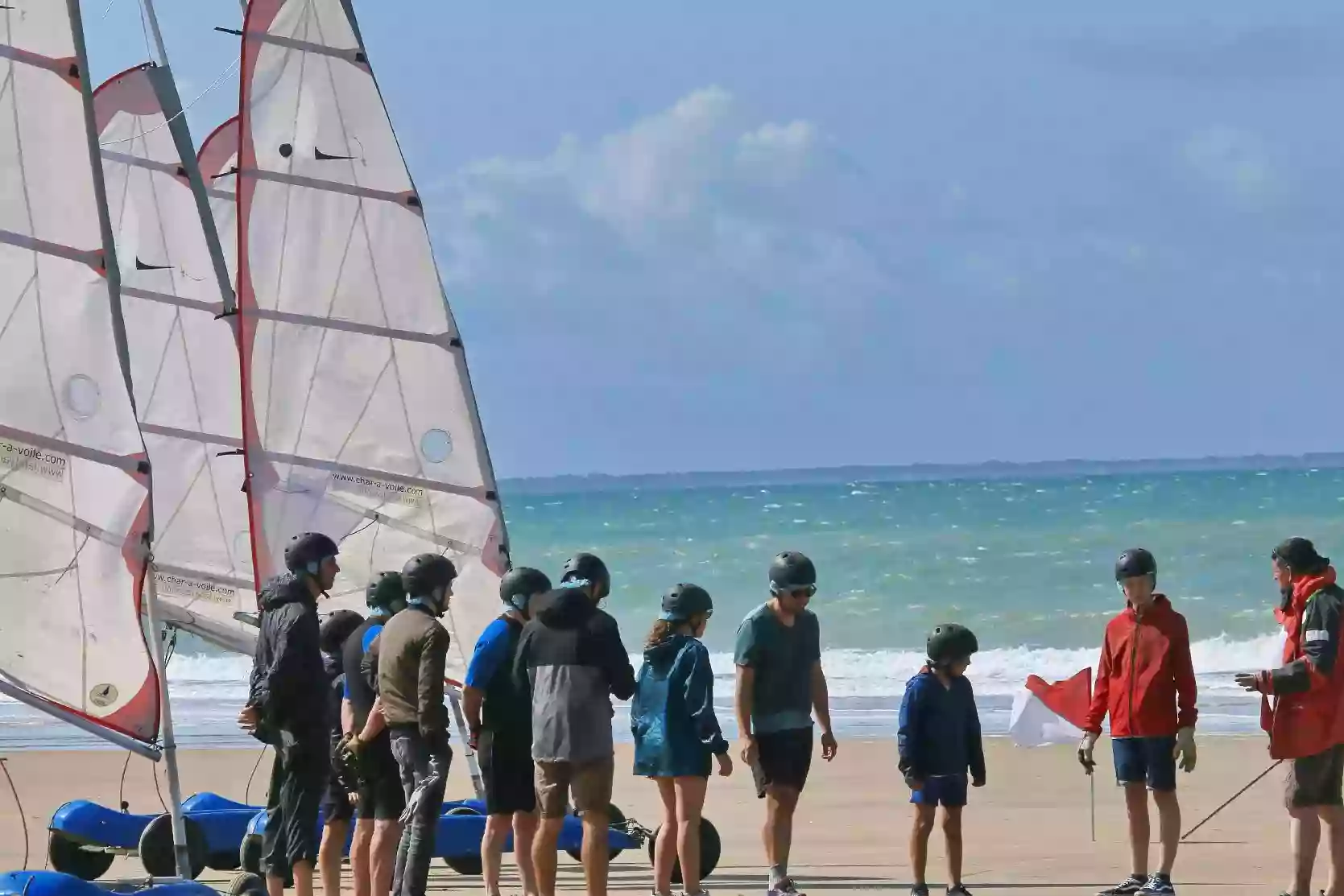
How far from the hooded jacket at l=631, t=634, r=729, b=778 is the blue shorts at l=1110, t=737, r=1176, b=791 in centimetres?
187

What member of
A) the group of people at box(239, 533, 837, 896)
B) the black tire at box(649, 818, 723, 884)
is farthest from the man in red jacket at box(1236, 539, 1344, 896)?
the black tire at box(649, 818, 723, 884)

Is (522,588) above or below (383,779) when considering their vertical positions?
above

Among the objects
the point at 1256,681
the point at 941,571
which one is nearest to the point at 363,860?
the point at 1256,681

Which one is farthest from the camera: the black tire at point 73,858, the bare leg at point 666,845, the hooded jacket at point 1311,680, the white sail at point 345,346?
the white sail at point 345,346

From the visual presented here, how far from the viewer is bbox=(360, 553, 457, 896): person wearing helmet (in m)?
9.80

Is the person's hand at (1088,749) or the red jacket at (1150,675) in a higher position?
the red jacket at (1150,675)

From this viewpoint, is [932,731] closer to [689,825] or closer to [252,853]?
[689,825]

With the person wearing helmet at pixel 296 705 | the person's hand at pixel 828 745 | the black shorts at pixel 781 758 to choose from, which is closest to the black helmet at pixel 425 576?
the person wearing helmet at pixel 296 705

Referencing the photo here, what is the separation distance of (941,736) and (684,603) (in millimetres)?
1289

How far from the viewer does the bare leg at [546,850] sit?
32.9 feet

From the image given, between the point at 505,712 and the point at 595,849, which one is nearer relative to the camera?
the point at 595,849

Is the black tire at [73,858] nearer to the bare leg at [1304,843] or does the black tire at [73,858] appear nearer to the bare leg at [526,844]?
the bare leg at [526,844]

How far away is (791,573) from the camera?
10.4m

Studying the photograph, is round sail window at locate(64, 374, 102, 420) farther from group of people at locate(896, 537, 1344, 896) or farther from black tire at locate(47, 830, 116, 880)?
group of people at locate(896, 537, 1344, 896)
